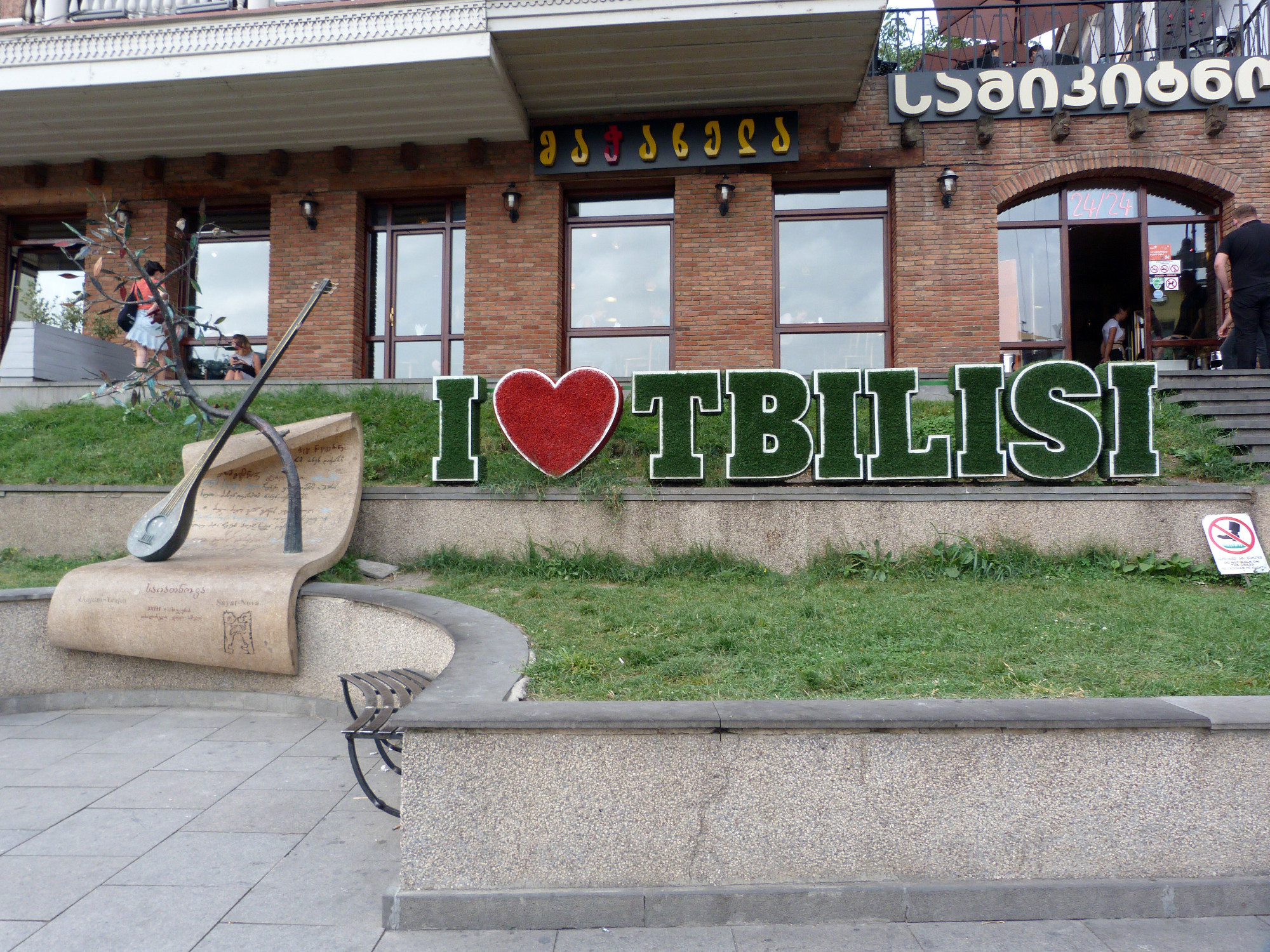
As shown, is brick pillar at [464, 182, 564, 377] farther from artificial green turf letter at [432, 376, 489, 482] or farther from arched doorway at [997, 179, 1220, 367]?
arched doorway at [997, 179, 1220, 367]

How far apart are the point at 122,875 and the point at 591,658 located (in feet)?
7.39

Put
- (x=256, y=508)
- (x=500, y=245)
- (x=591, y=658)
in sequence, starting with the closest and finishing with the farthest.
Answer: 1. (x=591, y=658)
2. (x=256, y=508)
3. (x=500, y=245)

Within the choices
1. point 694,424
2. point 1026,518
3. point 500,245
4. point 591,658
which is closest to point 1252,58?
point 1026,518

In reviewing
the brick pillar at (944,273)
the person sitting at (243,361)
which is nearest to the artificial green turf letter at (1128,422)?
the brick pillar at (944,273)

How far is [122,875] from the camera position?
327 centimetres

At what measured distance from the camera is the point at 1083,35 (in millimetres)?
12625

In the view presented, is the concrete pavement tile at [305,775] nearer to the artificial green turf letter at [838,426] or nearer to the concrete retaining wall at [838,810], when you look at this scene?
the concrete retaining wall at [838,810]

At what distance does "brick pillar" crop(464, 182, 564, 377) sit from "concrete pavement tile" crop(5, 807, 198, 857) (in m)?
8.82

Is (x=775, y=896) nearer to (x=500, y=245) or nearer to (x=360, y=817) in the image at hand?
(x=360, y=817)

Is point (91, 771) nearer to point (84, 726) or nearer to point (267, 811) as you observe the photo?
point (84, 726)

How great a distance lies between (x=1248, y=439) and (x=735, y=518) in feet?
17.7

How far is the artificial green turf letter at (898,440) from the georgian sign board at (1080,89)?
6.26 m

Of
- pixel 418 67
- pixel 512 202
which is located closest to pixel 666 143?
pixel 512 202

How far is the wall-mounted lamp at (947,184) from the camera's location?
11.4m
